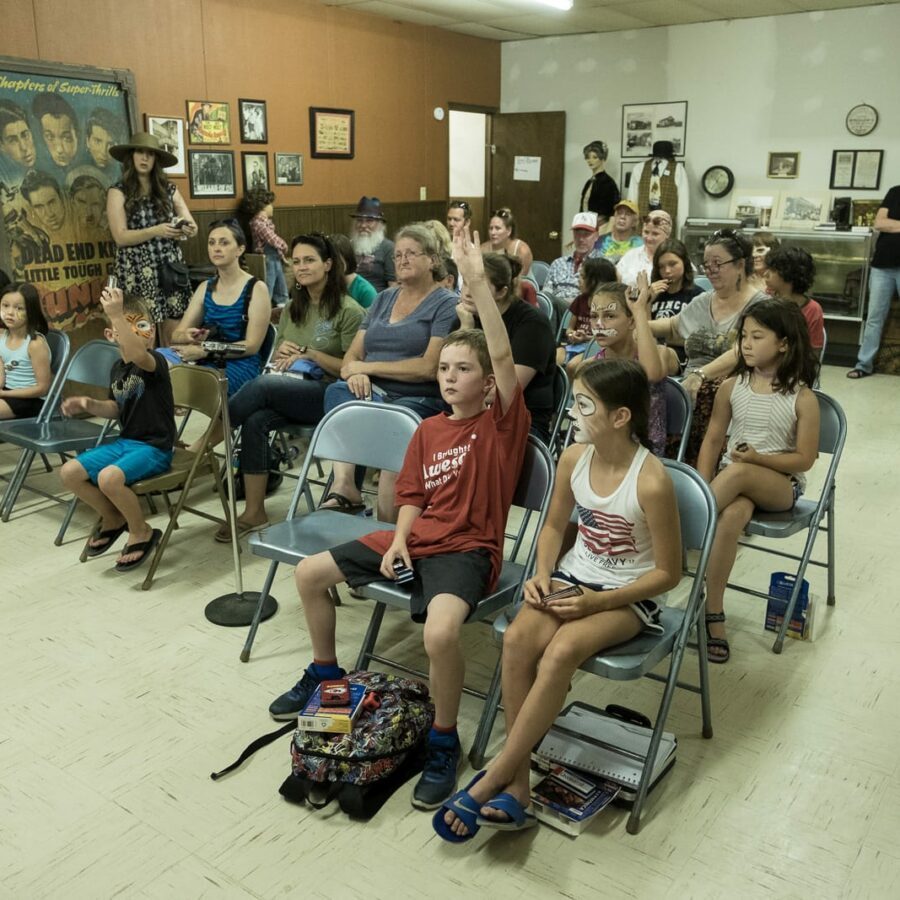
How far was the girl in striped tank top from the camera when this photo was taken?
285 centimetres

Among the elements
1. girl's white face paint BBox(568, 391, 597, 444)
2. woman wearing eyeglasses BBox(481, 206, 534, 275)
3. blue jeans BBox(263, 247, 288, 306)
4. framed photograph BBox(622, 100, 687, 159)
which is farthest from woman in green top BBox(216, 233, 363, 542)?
framed photograph BBox(622, 100, 687, 159)

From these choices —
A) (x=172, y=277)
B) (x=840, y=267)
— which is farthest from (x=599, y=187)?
(x=172, y=277)

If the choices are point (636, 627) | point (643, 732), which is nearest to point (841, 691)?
point (643, 732)

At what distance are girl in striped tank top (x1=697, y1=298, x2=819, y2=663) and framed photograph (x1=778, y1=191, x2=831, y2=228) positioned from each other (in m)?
5.87

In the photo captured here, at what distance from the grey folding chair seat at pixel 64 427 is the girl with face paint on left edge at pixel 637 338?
218cm

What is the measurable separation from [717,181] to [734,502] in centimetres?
661

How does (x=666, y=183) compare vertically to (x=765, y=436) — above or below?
above

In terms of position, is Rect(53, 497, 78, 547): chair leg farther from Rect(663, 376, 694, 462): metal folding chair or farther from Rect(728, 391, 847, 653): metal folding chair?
Rect(728, 391, 847, 653): metal folding chair

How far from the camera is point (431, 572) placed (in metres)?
2.37

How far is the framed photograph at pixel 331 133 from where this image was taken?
7.73m

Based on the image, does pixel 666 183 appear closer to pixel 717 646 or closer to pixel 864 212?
pixel 864 212

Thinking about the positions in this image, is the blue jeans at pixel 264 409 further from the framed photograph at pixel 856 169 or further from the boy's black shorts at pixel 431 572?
the framed photograph at pixel 856 169

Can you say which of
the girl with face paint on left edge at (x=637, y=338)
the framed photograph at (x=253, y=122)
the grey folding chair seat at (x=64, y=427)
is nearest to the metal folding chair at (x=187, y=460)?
the grey folding chair seat at (x=64, y=427)

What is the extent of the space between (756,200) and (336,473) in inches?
250
